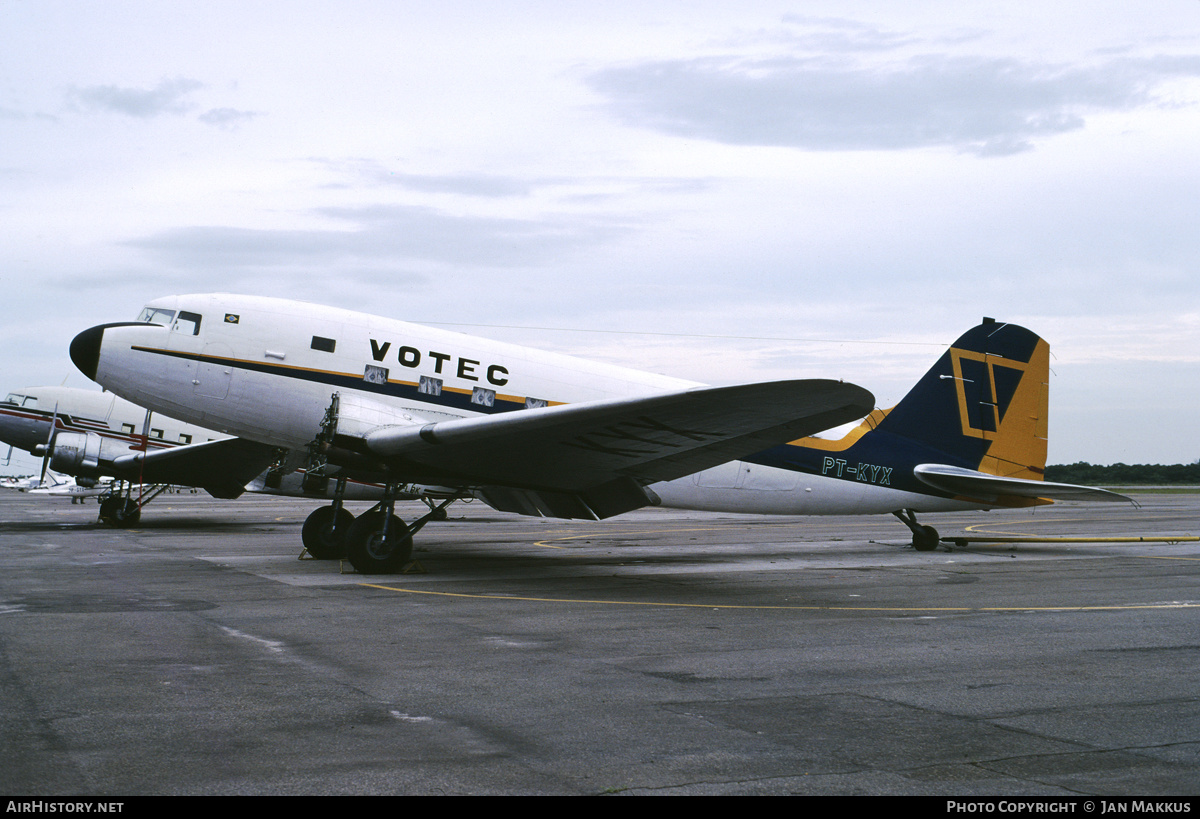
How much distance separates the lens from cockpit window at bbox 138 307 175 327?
1519 centimetres

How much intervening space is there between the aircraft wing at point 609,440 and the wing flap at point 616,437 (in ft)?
0.05

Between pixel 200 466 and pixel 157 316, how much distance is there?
14.1 m

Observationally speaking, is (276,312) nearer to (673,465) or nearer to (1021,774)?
(673,465)

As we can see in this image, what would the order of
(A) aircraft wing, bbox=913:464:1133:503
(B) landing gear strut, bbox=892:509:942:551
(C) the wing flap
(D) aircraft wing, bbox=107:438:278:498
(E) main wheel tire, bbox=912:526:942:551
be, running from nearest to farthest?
1. (C) the wing flap
2. (A) aircraft wing, bbox=913:464:1133:503
3. (B) landing gear strut, bbox=892:509:942:551
4. (E) main wheel tire, bbox=912:526:942:551
5. (D) aircraft wing, bbox=107:438:278:498

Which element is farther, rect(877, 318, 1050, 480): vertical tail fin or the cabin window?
rect(877, 318, 1050, 480): vertical tail fin

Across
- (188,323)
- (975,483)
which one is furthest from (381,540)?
(975,483)

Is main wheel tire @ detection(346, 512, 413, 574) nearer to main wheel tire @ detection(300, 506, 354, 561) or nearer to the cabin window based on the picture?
the cabin window

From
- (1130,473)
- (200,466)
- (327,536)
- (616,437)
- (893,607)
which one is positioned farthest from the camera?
(1130,473)

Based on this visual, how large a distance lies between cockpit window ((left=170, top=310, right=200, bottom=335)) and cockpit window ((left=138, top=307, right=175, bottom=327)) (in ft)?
0.53

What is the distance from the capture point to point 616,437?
13234 mm

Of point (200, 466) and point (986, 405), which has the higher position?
point (986, 405)

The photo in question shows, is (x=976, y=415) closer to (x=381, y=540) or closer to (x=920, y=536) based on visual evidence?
(x=920, y=536)

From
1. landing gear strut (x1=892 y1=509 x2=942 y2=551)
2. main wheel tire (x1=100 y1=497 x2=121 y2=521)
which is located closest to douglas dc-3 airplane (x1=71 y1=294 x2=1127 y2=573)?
landing gear strut (x1=892 y1=509 x2=942 y2=551)

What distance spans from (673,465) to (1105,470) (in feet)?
379
